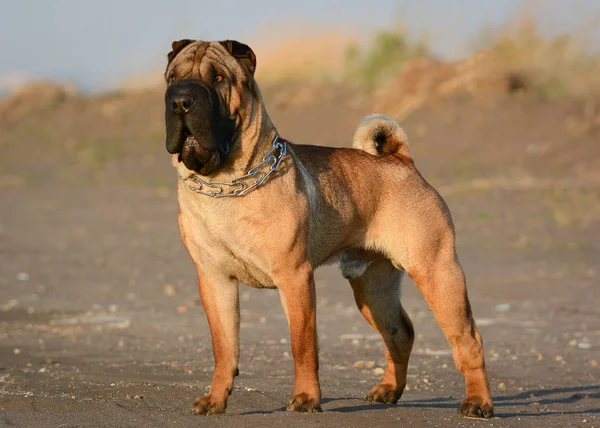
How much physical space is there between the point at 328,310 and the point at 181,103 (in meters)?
5.84

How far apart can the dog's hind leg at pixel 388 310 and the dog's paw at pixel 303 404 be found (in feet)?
4.26

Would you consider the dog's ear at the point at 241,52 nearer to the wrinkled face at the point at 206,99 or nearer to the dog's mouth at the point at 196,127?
the wrinkled face at the point at 206,99

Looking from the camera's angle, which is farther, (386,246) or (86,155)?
(86,155)

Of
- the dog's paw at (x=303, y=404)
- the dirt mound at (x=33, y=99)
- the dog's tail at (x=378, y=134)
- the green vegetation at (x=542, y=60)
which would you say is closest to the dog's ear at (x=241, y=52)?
the dog's tail at (x=378, y=134)

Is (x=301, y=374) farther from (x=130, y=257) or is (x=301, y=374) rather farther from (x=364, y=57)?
(x=364, y=57)

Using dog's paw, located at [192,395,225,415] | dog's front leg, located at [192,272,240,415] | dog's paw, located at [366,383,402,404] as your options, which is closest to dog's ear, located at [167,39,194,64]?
dog's front leg, located at [192,272,240,415]

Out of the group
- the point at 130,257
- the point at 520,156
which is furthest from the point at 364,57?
the point at 130,257

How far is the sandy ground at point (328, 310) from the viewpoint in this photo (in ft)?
22.8

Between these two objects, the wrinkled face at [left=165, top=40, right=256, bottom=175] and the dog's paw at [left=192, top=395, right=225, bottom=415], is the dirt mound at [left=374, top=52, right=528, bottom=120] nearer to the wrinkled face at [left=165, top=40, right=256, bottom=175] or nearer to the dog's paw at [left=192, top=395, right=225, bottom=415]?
the wrinkled face at [left=165, top=40, right=256, bottom=175]

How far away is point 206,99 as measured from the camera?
6.16m

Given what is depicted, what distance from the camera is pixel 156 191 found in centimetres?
2217

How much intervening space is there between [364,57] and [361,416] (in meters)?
20.4

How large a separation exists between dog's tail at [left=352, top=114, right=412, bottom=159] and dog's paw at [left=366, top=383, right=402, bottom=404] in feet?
4.97

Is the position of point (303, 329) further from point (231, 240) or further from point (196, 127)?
point (196, 127)
